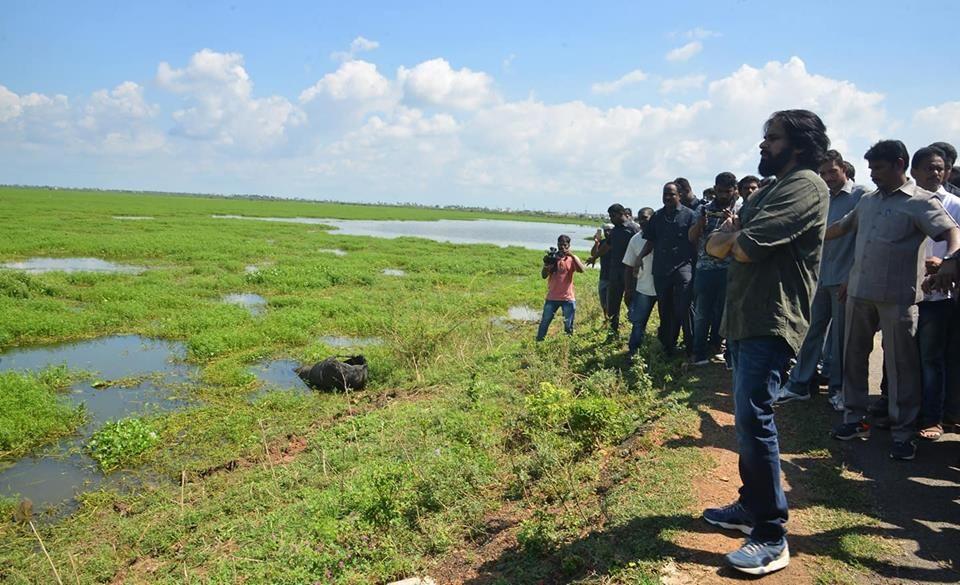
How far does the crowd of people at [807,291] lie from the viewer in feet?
8.45

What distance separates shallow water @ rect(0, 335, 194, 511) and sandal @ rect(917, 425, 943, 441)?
6668mm

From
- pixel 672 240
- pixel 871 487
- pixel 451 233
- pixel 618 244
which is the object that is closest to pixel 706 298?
pixel 672 240

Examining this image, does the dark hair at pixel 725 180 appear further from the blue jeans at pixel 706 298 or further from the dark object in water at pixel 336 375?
the dark object in water at pixel 336 375

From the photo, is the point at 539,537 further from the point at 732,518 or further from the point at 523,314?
the point at 523,314

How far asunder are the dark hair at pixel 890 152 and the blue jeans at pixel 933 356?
1.14 m

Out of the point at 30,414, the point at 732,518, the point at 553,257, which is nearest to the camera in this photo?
the point at 732,518

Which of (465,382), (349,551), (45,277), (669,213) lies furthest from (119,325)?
(669,213)

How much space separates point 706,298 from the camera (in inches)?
239

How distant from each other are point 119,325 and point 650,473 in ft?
36.4

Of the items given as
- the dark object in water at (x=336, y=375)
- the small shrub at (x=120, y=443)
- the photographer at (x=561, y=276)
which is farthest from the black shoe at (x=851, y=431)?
the small shrub at (x=120, y=443)

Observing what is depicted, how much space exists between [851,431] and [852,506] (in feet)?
3.48

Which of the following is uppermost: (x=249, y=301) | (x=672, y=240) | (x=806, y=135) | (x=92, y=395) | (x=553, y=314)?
(x=806, y=135)

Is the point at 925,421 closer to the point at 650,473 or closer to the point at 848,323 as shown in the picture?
the point at 848,323

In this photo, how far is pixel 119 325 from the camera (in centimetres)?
1112
